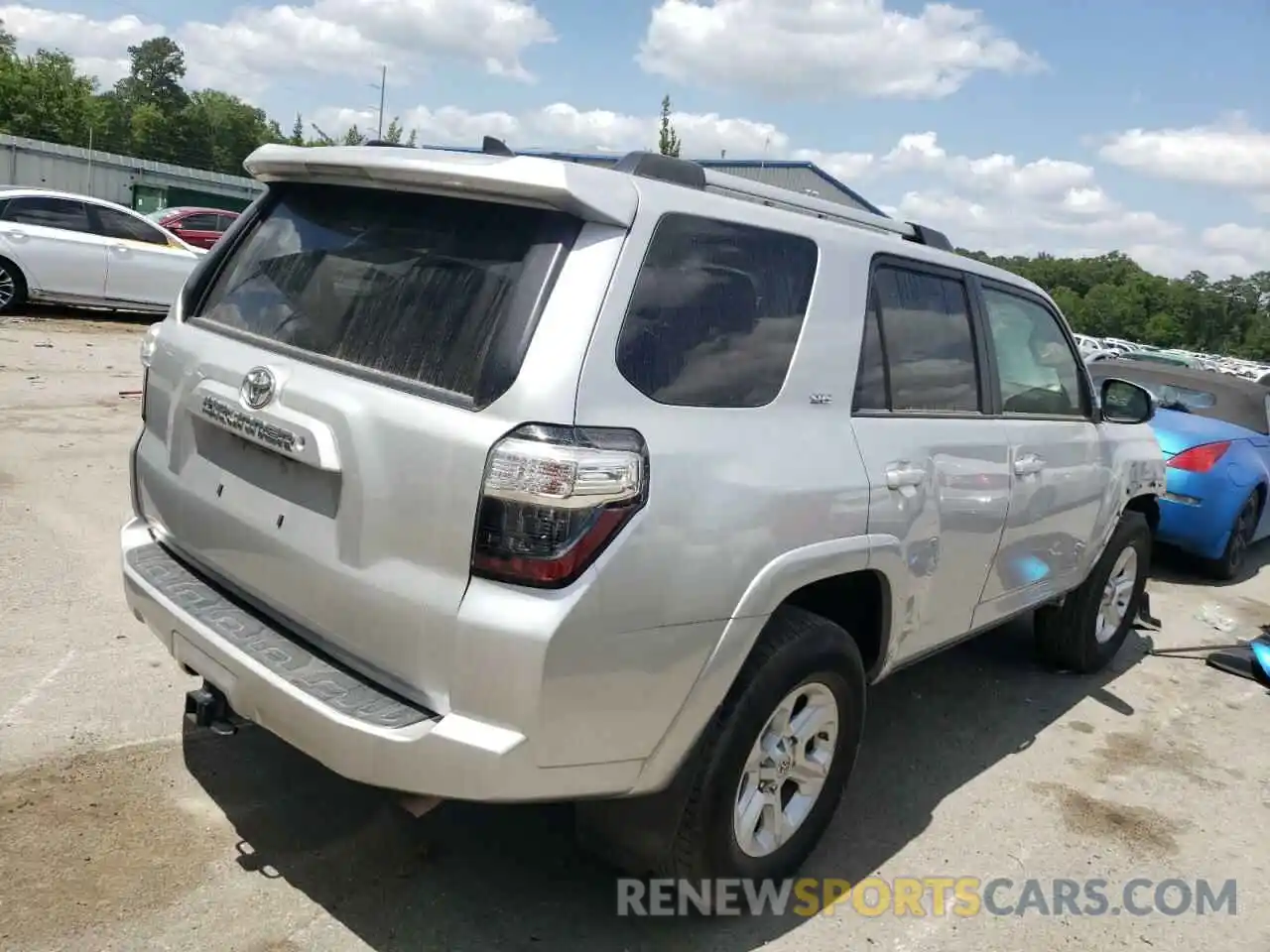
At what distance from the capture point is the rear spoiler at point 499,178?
2.42 metres

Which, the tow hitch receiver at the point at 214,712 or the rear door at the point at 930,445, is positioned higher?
the rear door at the point at 930,445

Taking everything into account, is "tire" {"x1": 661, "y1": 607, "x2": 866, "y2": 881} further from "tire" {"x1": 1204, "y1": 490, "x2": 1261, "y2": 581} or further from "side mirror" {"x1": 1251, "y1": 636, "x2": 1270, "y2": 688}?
"tire" {"x1": 1204, "y1": 490, "x2": 1261, "y2": 581}

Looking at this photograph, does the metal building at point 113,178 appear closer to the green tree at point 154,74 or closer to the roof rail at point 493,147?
the roof rail at point 493,147

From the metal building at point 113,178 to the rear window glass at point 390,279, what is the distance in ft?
117

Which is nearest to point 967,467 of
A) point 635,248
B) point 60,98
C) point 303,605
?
point 635,248

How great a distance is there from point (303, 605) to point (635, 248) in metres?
1.20

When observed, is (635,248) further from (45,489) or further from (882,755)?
(45,489)

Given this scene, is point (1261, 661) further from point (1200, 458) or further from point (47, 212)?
point (47, 212)

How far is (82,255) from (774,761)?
13.3 meters

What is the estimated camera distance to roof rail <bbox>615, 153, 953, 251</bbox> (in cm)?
283

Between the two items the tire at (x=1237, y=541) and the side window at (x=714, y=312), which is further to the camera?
the tire at (x=1237, y=541)

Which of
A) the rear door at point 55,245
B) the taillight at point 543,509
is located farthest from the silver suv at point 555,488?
the rear door at point 55,245

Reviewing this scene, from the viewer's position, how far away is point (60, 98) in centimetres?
6981

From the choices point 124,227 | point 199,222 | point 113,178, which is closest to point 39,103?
point 113,178
